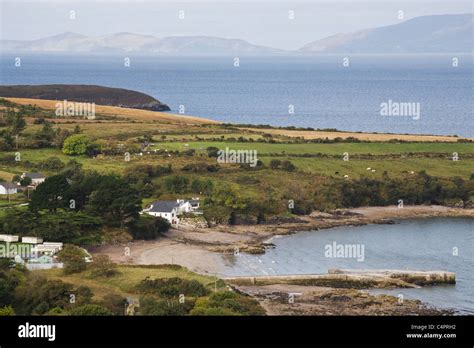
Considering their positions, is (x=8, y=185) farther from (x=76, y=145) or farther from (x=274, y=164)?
(x=274, y=164)

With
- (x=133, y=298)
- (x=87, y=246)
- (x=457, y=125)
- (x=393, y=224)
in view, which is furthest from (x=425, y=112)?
(x=133, y=298)

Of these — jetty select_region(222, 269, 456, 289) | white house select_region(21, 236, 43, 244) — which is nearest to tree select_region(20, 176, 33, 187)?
white house select_region(21, 236, 43, 244)

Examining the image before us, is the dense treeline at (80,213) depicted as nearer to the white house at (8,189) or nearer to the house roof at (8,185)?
the white house at (8,189)

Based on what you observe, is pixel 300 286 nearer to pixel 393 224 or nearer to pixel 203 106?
pixel 393 224

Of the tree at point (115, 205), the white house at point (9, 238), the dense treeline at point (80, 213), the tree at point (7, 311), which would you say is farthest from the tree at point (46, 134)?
the tree at point (7, 311)

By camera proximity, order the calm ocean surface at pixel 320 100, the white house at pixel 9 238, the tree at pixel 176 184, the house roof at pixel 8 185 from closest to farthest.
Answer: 1. the white house at pixel 9 238
2. the house roof at pixel 8 185
3. the tree at pixel 176 184
4. the calm ocean surface at pixel 320 100
